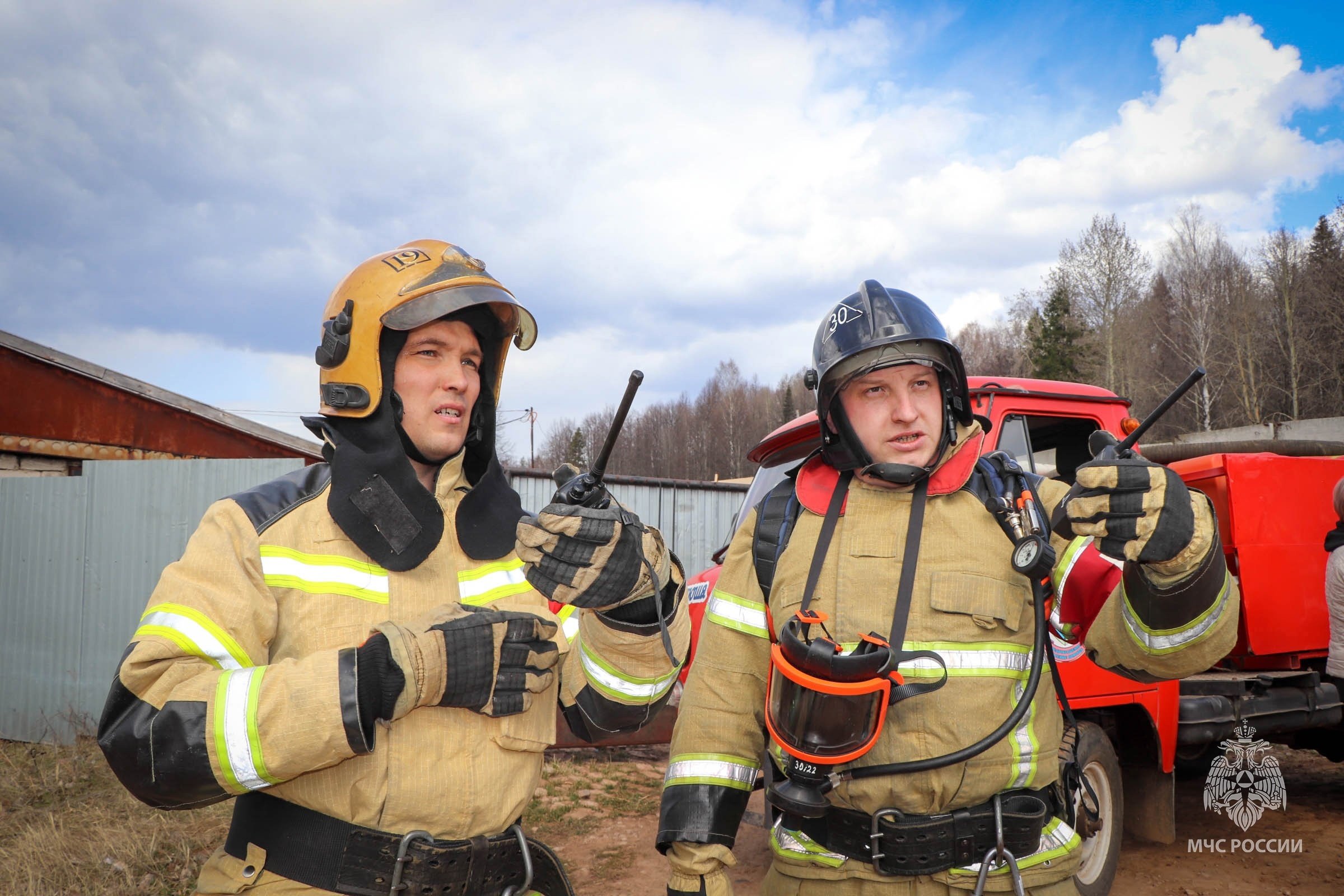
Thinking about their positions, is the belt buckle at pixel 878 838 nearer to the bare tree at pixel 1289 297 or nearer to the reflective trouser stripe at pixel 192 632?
the reflective trouser stripe at pixel 192 632

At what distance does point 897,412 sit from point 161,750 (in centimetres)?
190

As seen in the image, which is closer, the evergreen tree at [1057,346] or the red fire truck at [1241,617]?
the red fire truck at [1241,617]

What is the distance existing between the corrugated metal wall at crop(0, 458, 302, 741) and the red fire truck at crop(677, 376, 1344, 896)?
5408mm

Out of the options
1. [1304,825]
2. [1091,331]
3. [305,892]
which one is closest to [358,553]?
[305,892]

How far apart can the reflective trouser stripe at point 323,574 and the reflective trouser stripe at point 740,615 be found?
0.89m

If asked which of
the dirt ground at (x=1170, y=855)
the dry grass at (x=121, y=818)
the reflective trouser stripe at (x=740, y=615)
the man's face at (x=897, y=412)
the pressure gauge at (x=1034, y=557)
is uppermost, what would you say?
the man's face at (x=897, y=412)

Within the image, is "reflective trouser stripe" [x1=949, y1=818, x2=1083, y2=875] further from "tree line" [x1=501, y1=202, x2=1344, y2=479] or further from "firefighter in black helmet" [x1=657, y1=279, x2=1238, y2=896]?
"tree line" [x1=501, y1=202, x2=1344, y2=479]

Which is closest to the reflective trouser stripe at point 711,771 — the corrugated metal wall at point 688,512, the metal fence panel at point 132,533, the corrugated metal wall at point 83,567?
the corrugated metal wall at point 83,567

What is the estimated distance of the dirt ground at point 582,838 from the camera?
Result: 4.56m

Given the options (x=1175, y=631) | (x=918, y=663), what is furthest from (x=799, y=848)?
(x=1175, y=631)

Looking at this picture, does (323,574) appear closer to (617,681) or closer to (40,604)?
(617,681)

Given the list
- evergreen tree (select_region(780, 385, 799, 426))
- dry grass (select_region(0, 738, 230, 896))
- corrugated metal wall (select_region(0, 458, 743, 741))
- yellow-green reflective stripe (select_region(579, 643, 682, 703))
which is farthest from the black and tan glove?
evergreen tree (select_region(780, 385, 799, 426))

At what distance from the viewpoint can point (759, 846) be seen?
17.8 ft

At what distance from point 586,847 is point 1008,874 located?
12.8 feet
